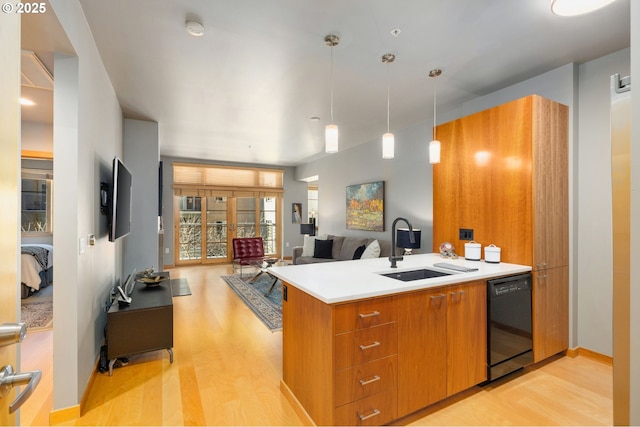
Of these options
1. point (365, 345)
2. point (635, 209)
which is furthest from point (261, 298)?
point (635, 209)

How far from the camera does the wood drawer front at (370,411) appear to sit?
1.62 m

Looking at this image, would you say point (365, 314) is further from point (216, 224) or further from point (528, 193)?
point (216, 224)

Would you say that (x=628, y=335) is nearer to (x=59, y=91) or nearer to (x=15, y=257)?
(x=15, y=257)

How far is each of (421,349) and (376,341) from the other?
0.37 metres

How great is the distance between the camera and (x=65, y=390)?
193cm

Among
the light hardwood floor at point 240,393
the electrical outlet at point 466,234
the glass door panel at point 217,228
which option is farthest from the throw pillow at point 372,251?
the glass door panel at point 217,228

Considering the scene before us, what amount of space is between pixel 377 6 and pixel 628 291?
200 cm

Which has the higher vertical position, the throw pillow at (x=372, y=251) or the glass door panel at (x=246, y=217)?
the glass door panel at (x=246, y=217)

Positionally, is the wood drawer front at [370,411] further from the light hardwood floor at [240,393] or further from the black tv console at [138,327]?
the black tv console at [138,327]

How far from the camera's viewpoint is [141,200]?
13.1 ft

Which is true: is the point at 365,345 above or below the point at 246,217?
below

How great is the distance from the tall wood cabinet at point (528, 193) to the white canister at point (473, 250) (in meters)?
0.11

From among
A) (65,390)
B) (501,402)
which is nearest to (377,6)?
(501,402)

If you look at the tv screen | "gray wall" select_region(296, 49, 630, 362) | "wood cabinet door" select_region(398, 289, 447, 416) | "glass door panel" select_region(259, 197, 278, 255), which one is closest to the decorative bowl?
the tv screen
